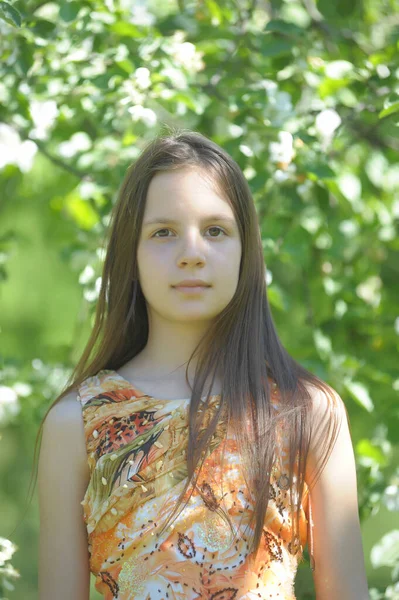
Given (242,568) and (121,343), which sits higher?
(121,343)

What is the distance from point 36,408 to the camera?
2.21 metres

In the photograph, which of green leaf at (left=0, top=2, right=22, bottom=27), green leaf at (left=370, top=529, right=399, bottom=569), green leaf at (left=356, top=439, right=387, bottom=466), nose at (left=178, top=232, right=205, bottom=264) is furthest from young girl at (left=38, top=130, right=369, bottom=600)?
green leaf at (left=356, top=439, right=387, bottom=466)

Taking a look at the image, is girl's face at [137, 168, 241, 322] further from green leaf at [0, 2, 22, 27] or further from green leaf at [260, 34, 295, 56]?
green leaf at [260, 34, 295, 56]

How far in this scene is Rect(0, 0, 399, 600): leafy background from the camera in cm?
196

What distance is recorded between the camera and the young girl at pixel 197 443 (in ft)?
4.17

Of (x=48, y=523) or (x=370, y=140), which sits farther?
(x=370, y=140)

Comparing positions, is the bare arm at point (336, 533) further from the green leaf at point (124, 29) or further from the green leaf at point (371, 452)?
the green leaf at point (124, 29)

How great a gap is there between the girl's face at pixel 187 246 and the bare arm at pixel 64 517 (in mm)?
247

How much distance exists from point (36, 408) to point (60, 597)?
905mm

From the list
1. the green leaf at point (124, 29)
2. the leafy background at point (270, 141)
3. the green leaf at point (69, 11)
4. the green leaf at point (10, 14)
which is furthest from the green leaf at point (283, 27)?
the green leaf at point (10, 14)

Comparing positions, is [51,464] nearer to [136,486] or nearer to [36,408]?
[136,486]

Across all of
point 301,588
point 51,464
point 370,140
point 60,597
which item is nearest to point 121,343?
point 51,464

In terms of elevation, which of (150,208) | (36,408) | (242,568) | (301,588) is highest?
(150,208)

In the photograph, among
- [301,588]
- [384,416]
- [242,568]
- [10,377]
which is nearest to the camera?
[242,568]
